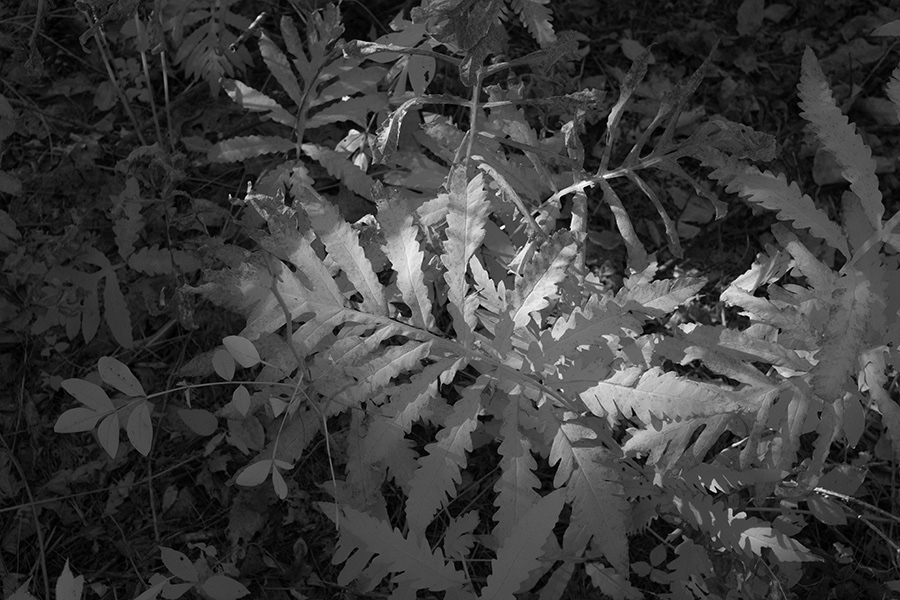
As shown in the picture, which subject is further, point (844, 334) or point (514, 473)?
point (514, 473)

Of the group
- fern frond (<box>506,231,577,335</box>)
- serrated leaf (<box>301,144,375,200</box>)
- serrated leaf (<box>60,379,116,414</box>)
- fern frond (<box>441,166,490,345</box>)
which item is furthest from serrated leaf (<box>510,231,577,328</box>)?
serrated leaf (<box>60,379,116,414</box>)

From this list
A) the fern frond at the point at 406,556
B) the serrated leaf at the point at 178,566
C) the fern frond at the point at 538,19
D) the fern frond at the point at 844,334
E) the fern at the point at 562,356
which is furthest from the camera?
the serrated leaf at the point at 178,566

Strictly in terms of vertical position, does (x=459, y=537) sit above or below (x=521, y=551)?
below

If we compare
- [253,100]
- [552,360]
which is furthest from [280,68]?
[552,360]

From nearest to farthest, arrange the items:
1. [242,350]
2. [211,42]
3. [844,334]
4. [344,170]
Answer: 1. [844,334]
2. [242,350]
3. [344,170]
4. [211,42]

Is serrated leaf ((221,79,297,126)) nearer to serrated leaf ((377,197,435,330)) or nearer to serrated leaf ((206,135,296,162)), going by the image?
serrated leaf ((206,135,296,162))

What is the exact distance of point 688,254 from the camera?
115 inches

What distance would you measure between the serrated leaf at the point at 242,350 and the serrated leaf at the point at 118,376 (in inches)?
11.6

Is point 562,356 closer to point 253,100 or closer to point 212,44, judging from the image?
point 253,100

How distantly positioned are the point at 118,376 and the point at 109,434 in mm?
153

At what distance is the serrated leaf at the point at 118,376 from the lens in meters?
1.95

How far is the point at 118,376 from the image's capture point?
1981 millimetres

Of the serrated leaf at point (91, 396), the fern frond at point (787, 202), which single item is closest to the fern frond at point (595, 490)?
the fern frond at point (787, 202)

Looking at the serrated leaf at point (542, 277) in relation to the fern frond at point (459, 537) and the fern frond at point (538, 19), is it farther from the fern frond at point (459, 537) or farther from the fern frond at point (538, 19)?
the fern frond at point (459, 537)
